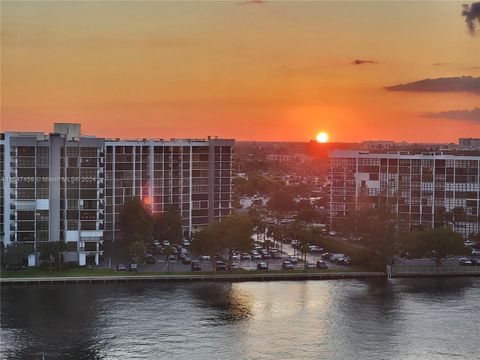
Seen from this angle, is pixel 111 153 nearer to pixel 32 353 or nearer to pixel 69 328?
pixel 69 328

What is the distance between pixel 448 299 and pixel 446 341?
4.67 m

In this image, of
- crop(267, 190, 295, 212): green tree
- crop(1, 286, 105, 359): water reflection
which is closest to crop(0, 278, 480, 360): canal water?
crop(1, 286, 105, 359): water reflection

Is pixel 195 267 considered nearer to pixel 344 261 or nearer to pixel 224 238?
pixel 224 238

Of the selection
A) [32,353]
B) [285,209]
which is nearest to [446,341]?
[32,353]

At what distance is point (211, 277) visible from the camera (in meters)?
24.2

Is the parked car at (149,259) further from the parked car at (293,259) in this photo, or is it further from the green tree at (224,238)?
the parked car at (293,259)

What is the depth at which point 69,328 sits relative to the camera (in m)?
18.2

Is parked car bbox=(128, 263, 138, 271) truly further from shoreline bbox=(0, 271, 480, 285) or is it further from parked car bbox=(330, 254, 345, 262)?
parked car bbox=(330, 254, 345, 262)

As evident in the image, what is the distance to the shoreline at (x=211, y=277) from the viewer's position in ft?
75.8

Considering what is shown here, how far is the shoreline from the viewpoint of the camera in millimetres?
23109

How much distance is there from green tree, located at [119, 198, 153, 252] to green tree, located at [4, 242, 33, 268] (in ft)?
15.7

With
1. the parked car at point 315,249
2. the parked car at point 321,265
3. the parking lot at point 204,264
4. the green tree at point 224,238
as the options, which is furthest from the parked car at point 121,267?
the parked car at point 315,249

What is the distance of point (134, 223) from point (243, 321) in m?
10.3

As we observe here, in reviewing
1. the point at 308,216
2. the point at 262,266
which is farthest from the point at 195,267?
the point at 308,216
